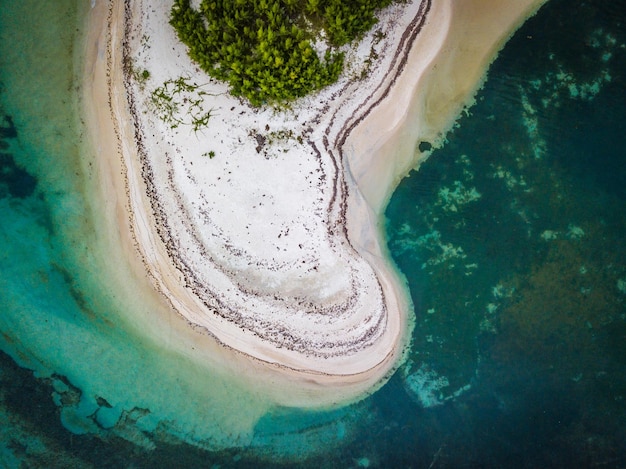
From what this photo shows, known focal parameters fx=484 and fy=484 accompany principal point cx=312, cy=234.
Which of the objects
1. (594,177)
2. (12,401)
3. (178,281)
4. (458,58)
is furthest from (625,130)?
(12,401)

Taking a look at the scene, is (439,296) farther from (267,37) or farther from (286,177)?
(267,37)

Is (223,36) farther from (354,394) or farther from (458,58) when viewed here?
(354,394)

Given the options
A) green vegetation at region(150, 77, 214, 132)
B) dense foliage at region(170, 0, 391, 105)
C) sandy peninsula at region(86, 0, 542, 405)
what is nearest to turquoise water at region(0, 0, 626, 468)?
sandy peninsula at region(86, 0, 542, 405)

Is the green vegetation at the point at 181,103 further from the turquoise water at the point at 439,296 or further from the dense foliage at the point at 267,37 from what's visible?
the turquoise water at the point at 439,296

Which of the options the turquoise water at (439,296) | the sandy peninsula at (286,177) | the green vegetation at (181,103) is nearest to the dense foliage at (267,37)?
the sandy peninsula at (286,177)

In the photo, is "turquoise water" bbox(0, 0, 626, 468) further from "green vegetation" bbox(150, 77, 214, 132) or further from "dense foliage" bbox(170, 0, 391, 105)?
"dense foliage" bbox(170, 0, 391, 105)

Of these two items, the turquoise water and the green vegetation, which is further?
the turquoise water
